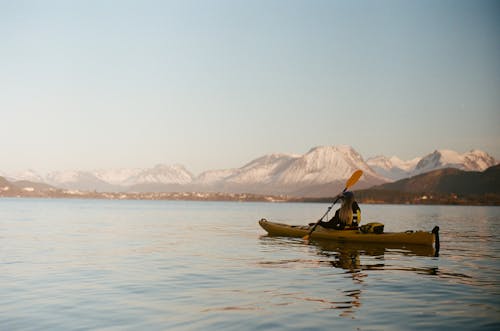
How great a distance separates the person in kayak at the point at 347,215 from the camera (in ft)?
113

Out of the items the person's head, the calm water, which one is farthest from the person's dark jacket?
the calm water

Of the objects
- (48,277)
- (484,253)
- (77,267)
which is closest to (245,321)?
(48,277)

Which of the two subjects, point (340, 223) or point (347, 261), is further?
point (340, 223)

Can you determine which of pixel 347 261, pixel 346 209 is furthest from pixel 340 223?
pixel 347 261

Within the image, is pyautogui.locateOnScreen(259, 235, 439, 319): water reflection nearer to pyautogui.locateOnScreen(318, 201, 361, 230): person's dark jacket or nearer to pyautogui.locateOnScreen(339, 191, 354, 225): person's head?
pyautogui.locateOnScreen(318, 201, 361, 230): person's dark jacket

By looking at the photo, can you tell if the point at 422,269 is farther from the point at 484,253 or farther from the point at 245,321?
the point at 245,321

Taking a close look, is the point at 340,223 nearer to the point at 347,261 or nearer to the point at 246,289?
the point at 347,261

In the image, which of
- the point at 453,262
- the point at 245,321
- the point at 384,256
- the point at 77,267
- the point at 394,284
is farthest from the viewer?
the point at 384,256

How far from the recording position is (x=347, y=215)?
35.9 meters

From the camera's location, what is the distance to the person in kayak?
3441 cm

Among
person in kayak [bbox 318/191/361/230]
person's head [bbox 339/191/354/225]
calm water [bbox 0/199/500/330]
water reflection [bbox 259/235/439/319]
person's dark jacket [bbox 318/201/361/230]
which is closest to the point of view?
calm water [bbox 0/199/500/330]

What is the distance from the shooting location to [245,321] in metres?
14.2

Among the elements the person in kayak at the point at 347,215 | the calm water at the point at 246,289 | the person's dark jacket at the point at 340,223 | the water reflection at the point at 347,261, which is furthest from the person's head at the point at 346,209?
the calm water at the point at 246,289

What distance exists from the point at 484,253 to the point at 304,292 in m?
20.0
